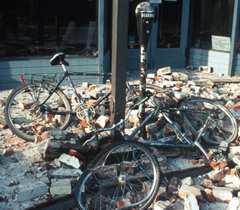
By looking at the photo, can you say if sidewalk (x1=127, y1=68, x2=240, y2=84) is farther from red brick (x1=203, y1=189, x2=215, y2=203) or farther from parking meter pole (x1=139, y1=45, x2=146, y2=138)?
red brick (x1=203, y1=189, x2=215, y2=203)

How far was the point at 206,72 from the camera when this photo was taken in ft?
30.4

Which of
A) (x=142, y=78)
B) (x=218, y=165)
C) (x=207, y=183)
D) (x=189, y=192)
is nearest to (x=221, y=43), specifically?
(x=142, y=78)

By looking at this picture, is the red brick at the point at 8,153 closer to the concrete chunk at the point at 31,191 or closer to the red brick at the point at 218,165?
the concrete chunk at the point at 31,191

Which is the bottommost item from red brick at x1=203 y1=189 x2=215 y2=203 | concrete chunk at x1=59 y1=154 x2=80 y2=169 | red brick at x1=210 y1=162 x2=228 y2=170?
red brick at x1=203 y1=189 x2=215 y2=203

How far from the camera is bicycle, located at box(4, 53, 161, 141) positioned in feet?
15.2

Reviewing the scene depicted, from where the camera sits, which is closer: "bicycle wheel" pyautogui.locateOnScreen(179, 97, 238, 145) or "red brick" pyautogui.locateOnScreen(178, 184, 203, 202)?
"red brick" pyautogui.locateOnScreen(178, 184, 203, 202)

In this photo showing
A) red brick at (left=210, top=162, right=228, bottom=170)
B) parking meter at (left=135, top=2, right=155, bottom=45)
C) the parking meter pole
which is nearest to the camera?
parking meter at (left=135, top=2, right=155, bottom=45)

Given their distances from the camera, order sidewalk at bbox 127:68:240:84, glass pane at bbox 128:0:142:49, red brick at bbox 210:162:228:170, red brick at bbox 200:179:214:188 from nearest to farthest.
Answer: red brick at bbox 200:179:214:188 < red brick at bbox 210:162:228:170 < sidewalk at bbox 127:68:240:84 < glass pane at bbox 128:0:142:49

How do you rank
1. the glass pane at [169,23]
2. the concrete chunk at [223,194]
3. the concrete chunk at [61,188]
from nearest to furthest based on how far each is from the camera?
the concrete chunk at [61,188], the concrete chunk at [223,194], the glass pane at [169,23]

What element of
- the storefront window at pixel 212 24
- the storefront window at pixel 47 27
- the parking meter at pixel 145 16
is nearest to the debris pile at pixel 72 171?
the parking meter at pixel 145 16

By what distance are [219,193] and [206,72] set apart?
6061 mm

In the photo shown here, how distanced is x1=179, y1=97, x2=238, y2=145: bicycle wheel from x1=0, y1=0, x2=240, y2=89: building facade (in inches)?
99.3

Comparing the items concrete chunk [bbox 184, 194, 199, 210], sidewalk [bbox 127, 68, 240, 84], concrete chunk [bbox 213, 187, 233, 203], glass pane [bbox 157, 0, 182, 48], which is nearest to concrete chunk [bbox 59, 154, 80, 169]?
concrete chunk [bbox 184, 194, 199, 210]

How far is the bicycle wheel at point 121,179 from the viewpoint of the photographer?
338 cm
